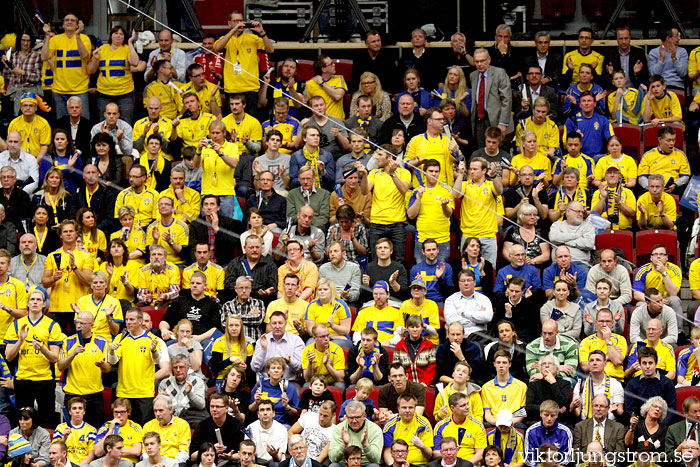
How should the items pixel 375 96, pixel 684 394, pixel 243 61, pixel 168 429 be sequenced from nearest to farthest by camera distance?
pixel 168 429
pixel 684 394
pixel 375 96
pixel 243 61

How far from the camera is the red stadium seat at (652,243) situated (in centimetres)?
1468

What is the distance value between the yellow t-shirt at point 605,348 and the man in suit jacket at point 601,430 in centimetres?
78

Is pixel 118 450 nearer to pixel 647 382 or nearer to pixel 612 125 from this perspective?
pixel 647 382

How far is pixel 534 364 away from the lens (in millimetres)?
12922

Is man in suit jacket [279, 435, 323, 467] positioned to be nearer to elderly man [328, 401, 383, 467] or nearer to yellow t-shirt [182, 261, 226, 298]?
elderly man [328, 401, 383, 467]

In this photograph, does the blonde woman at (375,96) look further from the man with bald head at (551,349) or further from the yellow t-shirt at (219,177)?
the man with bald head at (551,349)

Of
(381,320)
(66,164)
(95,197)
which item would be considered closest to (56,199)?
(95,197)

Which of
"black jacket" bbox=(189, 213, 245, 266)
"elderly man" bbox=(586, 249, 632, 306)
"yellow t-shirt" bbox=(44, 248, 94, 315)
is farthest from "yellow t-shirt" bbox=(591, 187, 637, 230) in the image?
"yellow t-shirt" bbox=(44, 248, 94, 315)

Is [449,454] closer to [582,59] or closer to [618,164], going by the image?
[618,164]

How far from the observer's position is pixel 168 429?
1249cm

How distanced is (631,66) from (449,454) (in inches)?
289

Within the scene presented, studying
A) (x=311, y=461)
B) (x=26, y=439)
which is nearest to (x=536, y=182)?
(x=311, y=461)

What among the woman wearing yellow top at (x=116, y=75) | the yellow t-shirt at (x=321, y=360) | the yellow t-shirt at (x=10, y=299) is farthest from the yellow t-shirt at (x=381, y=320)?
the woman wearing yellow top at (x=116, y=75)

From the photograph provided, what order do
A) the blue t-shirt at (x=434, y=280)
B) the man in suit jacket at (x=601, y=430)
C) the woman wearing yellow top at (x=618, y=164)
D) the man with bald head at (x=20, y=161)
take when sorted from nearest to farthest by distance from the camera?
the man in suit jacket at (x=601, y=430) < the blue t-shirt at (x=434, y=280) < the woman wearing yellow top at (x=618, y=164) < the man with bald head at (x=20, y=161)
